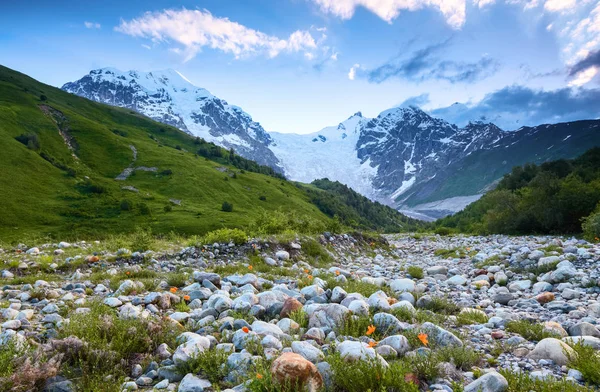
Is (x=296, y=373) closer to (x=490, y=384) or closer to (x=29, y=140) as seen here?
(x=490, y=384)

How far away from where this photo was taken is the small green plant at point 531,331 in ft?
18.2

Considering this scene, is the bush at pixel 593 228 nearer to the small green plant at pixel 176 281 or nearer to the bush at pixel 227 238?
the bush at pixel 227 238

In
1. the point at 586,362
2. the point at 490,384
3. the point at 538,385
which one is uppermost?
the point at 586,362

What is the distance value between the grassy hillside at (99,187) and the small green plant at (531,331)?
1471 cm

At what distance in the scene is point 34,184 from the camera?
236ft

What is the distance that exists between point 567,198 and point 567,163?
72.7 metres

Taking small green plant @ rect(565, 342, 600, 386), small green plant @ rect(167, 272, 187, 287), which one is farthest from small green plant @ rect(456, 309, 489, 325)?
small green plant @ rect(167, 272, 187, 287)

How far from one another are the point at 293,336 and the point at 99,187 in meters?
86.8

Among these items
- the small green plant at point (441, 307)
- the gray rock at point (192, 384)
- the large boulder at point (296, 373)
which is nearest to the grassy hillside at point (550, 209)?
the small green plant at point (441, 307)

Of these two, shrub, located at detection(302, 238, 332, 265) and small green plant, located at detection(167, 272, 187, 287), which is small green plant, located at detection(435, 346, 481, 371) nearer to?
small green plant, located at detection(167, 272, 187, 287)

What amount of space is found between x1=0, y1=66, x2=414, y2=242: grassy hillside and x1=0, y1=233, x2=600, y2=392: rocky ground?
476 inches

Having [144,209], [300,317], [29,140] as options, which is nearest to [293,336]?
[300,317]

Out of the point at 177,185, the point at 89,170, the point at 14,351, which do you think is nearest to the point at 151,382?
the point at 14,351

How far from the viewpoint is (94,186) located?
3059 inches
